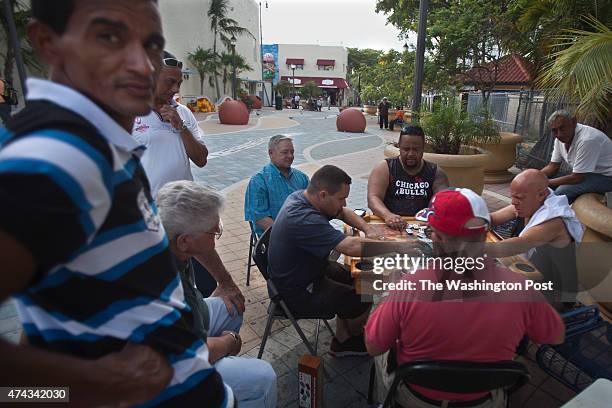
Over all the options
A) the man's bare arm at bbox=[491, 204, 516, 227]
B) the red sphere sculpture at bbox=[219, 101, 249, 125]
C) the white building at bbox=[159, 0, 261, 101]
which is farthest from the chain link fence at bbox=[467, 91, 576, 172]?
the white building at bbox=[159, 0, 261, 101]

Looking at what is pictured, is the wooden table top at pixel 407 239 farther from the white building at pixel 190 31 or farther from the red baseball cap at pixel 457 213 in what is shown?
the white building at pixel 190 31

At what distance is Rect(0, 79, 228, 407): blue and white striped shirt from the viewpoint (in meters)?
0.55

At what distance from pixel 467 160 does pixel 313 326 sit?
3518mm

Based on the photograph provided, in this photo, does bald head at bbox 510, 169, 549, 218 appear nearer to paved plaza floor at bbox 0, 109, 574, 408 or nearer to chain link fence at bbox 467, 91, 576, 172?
paved plaza floor at bbox 0, 109, 574, 408

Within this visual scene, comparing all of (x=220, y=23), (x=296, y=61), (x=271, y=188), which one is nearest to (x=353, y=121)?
(x=271, y=188)

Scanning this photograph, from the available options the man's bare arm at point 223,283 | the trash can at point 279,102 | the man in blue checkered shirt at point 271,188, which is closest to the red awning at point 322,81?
the trash can at point 279,102

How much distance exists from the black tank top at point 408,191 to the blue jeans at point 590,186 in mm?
1804

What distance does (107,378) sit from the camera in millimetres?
738

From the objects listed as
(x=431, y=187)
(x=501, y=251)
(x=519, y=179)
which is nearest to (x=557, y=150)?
(x=431, y=187)

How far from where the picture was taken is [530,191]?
96.4 inches

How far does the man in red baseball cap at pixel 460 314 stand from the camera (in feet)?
4.58

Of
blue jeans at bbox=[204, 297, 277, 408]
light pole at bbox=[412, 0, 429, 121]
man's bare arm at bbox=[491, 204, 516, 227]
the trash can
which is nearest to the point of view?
blue jeans at bbox=[204, 297, 277, 408]

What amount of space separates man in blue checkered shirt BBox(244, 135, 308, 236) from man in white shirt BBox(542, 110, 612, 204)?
2958 millimetres

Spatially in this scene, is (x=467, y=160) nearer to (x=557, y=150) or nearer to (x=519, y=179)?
(x=557, y=150)
